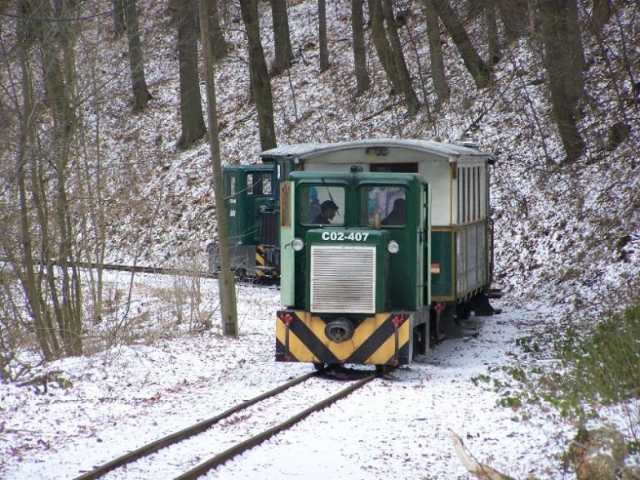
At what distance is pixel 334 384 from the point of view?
38.5ft

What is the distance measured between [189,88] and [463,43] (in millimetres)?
10692

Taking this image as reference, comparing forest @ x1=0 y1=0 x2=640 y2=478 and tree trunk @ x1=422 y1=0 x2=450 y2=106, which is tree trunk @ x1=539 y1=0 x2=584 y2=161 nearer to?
forest @ x1=0 y1=0 x2=640 y2=478

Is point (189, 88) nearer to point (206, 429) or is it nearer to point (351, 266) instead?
point (351, 266)

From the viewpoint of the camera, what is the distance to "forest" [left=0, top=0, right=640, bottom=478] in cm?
1320

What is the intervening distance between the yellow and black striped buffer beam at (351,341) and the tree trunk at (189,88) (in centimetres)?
2165

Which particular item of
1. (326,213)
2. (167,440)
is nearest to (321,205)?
(326,213)

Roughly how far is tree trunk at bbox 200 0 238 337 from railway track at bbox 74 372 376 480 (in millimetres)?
4155

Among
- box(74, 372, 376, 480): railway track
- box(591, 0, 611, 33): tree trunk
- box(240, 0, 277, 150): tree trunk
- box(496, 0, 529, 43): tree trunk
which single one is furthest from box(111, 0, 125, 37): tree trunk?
box(496, 0, 529, 43): tree trunk

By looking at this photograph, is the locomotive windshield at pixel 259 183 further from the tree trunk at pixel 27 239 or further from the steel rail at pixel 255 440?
the steel rail at pixel 255 440

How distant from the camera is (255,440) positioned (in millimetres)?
8492

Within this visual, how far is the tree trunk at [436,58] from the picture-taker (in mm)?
26906

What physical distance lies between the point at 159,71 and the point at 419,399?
35609 mm

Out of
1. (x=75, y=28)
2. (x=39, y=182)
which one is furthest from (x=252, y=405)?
(x=75, y=28)

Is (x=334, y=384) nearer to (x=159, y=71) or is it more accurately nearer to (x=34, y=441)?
(x=34, y=441)
